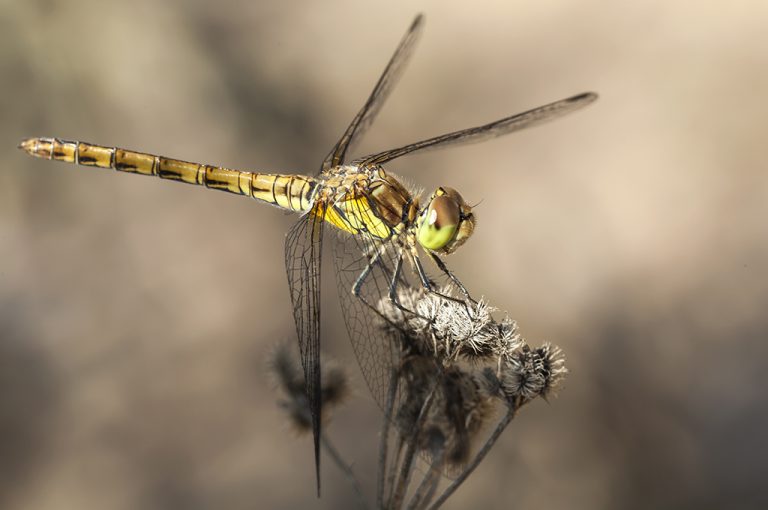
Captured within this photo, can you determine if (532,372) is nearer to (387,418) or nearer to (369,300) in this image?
(387,418)

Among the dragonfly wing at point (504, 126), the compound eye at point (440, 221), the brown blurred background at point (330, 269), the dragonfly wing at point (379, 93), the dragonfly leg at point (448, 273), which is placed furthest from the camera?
the brown blurred background at point (330, 269)

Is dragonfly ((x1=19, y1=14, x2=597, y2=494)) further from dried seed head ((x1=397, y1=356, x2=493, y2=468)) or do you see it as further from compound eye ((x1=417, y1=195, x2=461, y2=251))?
dried seed head ((x1=397, y1=356, x2=493, y2=468))

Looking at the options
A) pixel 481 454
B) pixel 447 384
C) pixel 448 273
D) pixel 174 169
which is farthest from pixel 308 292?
pixel 174 169

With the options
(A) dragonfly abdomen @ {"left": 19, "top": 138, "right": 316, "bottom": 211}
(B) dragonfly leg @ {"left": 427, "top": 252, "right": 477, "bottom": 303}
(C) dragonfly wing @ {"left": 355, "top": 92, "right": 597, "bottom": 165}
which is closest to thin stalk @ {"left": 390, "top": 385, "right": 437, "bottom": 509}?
(B) dragonfly leg @ {"left": 427, "top": 252, "right": 477, "bottom": 303}

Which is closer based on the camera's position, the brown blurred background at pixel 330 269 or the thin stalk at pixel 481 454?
the thin stalk at pixel 481 454

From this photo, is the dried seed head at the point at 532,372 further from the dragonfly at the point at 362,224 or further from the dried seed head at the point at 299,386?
the dried seed head at the point at 299,386

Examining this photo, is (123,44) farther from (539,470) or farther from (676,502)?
(676,502)

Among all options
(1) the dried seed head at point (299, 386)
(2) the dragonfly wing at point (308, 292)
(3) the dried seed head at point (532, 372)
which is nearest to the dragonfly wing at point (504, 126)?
(2) the dragonfly wing at point (308, 292)
